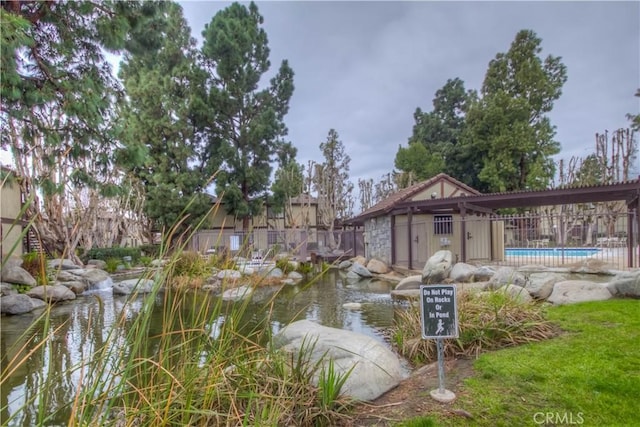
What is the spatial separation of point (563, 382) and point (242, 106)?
20316 mm

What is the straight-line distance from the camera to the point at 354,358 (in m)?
3.13

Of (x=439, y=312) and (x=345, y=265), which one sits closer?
(x=439, y=312)

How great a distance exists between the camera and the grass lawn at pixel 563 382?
2.31m

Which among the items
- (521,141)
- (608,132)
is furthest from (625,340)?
(608,132)

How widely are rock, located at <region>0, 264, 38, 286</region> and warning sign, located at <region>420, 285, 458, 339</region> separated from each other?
9.83 meters

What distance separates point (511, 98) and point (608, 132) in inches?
322

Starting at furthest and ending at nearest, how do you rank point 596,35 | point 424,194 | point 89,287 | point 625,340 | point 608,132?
point 608,132 < point 424,194 < point 89,287 < point 596,35 < point 625,340

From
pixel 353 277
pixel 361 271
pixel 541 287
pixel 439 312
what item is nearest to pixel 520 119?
pixel 361 271

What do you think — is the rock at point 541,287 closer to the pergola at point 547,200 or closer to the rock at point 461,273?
the rock at point 461,273

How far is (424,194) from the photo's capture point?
1459 cm

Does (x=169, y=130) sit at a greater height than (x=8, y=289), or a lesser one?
greater

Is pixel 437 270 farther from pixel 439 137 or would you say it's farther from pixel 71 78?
pixel 439 137

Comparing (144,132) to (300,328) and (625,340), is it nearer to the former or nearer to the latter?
(300,328)

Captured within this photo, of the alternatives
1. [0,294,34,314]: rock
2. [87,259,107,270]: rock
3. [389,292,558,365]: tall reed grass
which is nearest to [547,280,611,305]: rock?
[389,292,558,365]: tall reed grass
